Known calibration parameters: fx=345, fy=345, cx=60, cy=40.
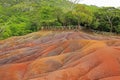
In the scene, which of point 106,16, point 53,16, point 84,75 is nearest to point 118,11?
point 106,16

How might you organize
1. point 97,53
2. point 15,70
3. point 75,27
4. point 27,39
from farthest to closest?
point 75,27, point 27,39, point 15,70, point 97,53

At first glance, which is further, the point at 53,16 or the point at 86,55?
the point at 53,16

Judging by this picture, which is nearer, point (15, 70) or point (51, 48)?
point (15, 70)

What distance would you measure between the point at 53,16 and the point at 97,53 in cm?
6060

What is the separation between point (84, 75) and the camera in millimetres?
29688

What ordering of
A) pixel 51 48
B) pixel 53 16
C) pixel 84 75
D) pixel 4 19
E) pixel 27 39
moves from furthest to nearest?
pixel 4 19, pixel 53 16, pixel 27 39, pixel 51 48, pixel 84 75

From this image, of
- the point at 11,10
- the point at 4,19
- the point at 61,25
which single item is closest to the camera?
the point at 61,25

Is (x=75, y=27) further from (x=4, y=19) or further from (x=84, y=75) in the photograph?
(x=84, y=75)

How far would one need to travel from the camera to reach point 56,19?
286ft

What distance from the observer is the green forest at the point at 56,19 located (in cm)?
7769

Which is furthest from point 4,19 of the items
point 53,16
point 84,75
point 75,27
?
point 84,75

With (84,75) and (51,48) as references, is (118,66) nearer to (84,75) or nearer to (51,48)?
(84,75)

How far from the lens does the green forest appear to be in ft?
255

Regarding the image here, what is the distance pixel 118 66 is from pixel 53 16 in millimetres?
64018
